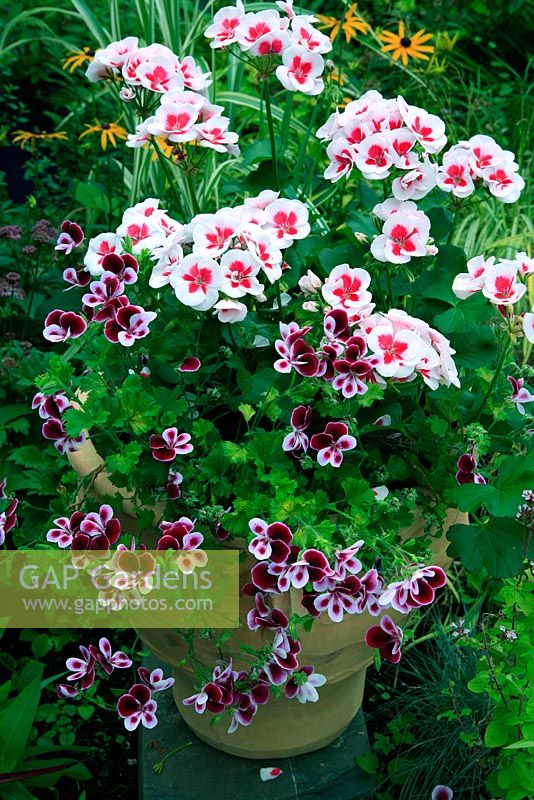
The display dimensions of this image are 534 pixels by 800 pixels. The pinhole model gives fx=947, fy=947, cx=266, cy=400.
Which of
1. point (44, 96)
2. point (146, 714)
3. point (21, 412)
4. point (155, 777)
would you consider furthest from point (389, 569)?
point (44, 96)

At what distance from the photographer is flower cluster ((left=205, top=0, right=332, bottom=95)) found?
4.67 ft

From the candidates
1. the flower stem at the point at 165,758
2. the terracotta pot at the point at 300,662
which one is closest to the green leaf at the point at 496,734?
the terracotta pot at the point at 300,662

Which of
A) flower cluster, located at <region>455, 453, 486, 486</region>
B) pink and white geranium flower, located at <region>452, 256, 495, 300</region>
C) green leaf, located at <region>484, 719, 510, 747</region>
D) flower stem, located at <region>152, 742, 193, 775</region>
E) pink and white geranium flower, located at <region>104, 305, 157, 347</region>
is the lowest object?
flower stem, located at <region>152, 742, 193, 775</region>

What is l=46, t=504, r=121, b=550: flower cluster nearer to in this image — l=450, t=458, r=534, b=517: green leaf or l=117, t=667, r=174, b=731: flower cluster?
l=117, t=667, r=174, b=731: flower cluster

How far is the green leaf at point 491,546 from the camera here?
136 centimetres

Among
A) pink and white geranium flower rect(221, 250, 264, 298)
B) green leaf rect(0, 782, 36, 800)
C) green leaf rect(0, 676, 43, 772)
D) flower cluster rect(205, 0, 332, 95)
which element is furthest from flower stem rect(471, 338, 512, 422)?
green leaf rect(0, 782, 36, 800)

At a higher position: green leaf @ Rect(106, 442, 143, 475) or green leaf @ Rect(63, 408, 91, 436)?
green leaf @ Rect(63, 408, 91, 436)

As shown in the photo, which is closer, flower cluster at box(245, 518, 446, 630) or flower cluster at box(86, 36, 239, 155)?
flower cluster at box(245, 518, 446, 630)

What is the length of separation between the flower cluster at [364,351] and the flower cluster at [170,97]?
1.13ft

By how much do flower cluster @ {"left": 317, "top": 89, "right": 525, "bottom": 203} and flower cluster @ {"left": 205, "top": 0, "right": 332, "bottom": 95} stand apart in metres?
0.09

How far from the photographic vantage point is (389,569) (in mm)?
1270

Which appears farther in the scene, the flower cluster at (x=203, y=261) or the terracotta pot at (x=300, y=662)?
the terracotta pot at (x=300, y=662)

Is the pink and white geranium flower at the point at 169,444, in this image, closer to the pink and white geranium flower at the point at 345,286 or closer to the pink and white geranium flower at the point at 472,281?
the pink and white geranium flower at the point at 345,286

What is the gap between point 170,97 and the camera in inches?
55.7
